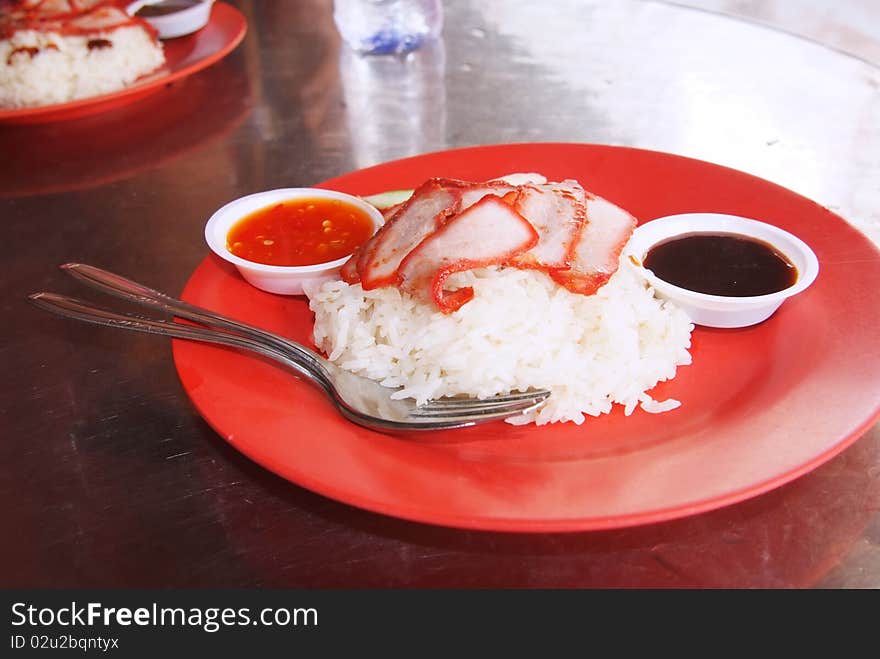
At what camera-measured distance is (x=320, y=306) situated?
7.27ft

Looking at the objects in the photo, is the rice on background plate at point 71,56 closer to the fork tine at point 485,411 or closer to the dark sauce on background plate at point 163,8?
the dark sauce on background plate at point 163,8

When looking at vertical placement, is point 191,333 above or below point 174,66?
above

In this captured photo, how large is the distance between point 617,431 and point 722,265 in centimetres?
67

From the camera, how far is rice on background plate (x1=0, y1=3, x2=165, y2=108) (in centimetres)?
370

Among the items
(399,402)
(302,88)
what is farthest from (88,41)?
(399,402)

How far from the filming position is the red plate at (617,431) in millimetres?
1566

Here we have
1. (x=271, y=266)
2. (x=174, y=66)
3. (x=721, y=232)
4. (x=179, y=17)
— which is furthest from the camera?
(x=179, y=17)

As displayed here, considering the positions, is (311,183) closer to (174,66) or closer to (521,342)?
(174,66)

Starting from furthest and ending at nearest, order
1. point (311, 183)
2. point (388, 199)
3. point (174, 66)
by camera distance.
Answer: point (174, 66) < point (311, 183) < point (388, 199)

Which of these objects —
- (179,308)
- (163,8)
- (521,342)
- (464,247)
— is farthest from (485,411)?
(163,8)

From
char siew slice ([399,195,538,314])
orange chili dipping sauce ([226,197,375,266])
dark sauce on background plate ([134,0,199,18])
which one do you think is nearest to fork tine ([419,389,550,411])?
char siew slice ([399,195,538,314])

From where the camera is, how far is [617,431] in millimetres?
1887

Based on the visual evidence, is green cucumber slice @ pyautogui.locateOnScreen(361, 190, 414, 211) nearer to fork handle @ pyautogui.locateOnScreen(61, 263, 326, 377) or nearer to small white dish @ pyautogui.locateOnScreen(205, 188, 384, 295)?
small white dish @ pyautogui.locateOnScreen(205, 188, 384, 295)

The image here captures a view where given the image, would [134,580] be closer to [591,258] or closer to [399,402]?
[399,402]
